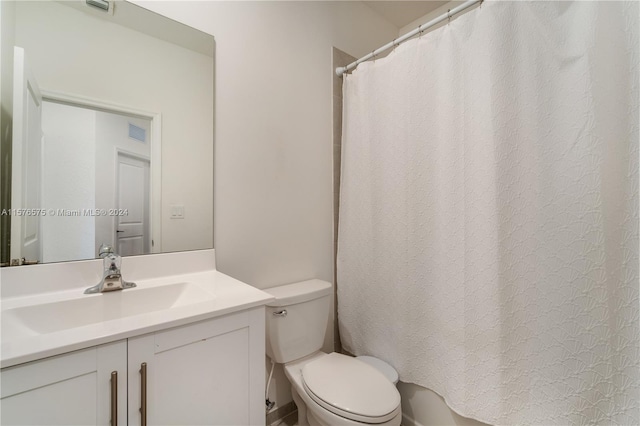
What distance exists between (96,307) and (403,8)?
2.38 m

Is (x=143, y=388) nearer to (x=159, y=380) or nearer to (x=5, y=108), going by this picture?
(x=159, y=380)

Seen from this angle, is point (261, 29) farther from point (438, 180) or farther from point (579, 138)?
point (579, 138)

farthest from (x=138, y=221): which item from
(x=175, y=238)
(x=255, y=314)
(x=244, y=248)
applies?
(x=255, y=314)

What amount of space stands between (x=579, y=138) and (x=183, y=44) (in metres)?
1.52

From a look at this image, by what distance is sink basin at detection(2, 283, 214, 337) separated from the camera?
76cm

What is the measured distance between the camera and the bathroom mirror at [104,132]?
2.88 ft

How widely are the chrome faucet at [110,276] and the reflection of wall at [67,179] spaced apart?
0.26 ft

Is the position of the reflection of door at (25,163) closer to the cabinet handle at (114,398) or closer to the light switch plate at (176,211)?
the light switch plate at (176,211)

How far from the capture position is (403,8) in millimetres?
1893

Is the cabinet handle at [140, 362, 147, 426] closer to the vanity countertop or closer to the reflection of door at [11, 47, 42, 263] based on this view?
the vanity countertop

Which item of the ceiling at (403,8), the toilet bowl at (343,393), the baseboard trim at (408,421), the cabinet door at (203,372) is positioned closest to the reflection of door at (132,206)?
the cabinet door at (203,372)

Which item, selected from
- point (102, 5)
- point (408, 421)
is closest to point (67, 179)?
point (102, 5)

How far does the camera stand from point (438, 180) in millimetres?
1227

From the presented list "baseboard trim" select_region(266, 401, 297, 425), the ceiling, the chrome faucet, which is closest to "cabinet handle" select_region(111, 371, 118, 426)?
the chrome faucet
